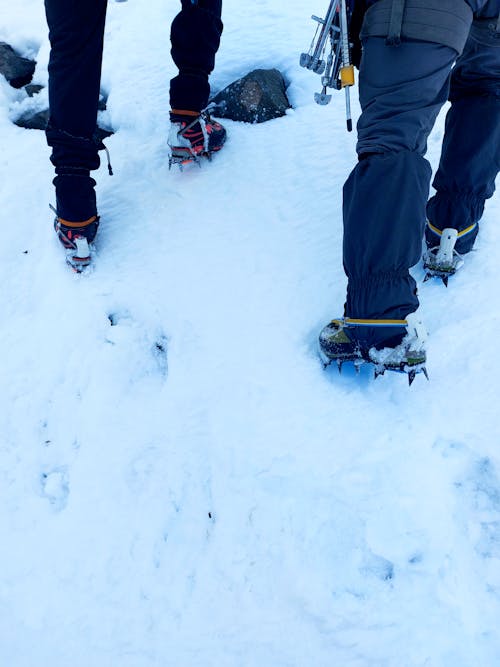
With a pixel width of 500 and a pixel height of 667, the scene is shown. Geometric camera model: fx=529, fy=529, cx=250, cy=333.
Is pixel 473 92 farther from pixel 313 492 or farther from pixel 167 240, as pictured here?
pixel 313 492

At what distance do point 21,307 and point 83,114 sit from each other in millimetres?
886

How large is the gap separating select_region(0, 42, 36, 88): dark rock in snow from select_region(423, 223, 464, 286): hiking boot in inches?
126

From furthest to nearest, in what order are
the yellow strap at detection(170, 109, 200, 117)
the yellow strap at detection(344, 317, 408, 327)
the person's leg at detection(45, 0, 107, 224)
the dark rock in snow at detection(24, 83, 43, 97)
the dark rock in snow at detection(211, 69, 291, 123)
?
the dark rock in snow at detection(24, 83, 43, 97), the dark rock in snow at detection(211, 69, 291, 123), the yellow strap at detection(170, 109, 200, 117), the person's leg at detection(45, 0, 107, 224), the yellow strap at detection(344, 317, 408, 327)

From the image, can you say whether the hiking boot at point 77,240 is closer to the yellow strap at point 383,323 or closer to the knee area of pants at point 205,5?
the knee area of pants at point 205,5

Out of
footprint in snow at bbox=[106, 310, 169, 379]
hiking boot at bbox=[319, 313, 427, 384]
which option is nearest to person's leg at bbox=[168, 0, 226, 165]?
footprint in snow at bbox=[106, 310, 169, 379]

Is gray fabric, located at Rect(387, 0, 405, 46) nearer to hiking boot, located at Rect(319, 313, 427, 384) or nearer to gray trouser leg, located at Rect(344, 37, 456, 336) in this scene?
gray trouser leg, located at Rect(344, 37, 456, 336)

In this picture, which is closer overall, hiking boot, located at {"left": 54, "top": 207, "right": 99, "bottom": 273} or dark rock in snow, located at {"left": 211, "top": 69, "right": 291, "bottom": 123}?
hiking boot, located at {"left": 54, "top": 207, "right": 99, "bottom": 273}

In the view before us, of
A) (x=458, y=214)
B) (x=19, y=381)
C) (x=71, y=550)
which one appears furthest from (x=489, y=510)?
(x=19, y=381)

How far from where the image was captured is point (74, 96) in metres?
2.22

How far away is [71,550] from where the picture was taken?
1.71 metres

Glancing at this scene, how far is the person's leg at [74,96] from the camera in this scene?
2.09m

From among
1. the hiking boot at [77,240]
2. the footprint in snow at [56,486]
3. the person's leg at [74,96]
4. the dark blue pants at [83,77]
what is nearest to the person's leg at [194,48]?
the dark blue pants at [83,77]

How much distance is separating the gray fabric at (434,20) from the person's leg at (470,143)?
0.45 meters

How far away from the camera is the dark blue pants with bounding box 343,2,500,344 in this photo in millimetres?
1563
